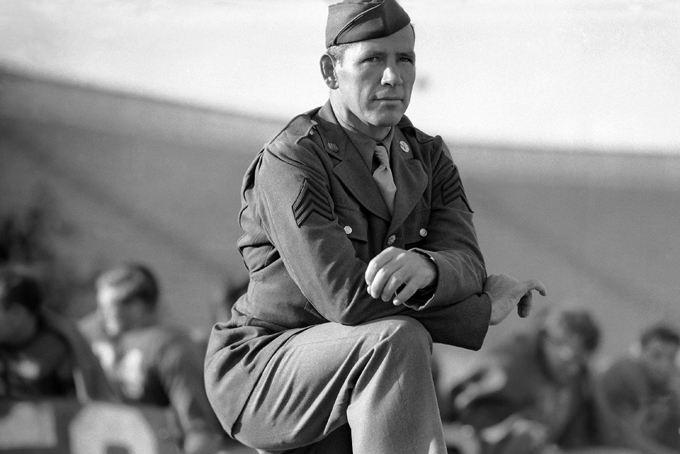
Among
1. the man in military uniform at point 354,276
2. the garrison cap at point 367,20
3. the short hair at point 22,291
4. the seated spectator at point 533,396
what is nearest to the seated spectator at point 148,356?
the short hair at point 22,291

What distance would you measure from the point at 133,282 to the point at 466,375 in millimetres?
1760

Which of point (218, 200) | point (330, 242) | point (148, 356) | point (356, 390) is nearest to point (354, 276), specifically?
point (330, 242)

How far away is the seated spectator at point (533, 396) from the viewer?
4754 millimetres

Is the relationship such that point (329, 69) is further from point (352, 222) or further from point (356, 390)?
point (356, 390)

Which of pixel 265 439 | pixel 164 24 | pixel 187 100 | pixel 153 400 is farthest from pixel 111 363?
pixel 265 439

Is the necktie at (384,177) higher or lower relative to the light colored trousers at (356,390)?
higher

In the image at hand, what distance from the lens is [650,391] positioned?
183 inches

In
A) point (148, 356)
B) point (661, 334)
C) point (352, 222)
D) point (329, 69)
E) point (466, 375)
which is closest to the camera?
point (352, 222)

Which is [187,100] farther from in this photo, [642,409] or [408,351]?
[408,351]

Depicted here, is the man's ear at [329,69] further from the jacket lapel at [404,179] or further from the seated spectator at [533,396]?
the seated spectator at [533,396]

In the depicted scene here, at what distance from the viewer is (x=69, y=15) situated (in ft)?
17.2

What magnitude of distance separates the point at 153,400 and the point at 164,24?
74.6 inches

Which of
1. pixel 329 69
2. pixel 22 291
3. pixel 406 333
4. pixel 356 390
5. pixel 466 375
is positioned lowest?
pixel 466 375

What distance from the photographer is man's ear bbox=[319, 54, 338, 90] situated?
6.51ft
